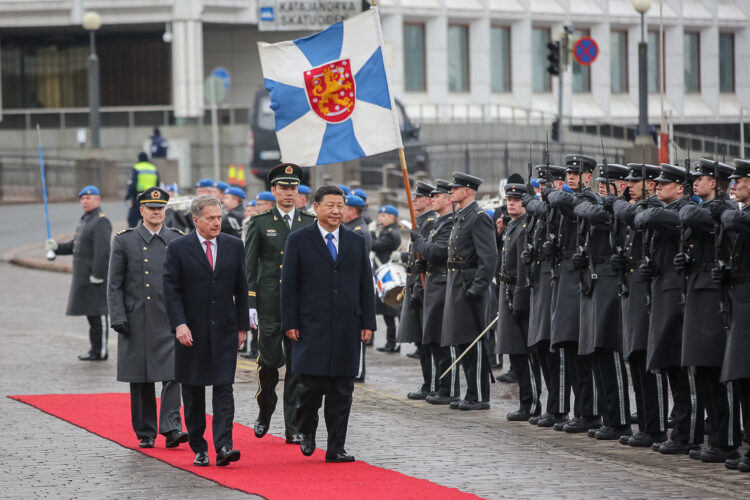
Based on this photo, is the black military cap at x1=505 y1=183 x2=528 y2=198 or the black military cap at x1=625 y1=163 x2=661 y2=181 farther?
the black military cap at x1=505 y1=183 x2=528 y2=198

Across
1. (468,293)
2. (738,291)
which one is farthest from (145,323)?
(738,291)

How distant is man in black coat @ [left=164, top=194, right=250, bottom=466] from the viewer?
9.91 metres

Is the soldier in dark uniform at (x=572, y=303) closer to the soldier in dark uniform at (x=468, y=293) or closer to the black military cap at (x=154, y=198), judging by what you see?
the soldier in dark uniform at (x=468, y=293)

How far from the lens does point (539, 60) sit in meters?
49.8

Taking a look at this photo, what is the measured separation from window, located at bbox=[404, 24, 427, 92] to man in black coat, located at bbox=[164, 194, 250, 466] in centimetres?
3716

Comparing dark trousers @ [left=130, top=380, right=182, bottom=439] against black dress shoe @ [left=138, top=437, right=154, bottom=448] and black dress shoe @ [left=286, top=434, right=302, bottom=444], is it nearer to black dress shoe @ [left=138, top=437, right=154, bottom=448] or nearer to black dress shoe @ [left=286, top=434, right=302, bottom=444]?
black dress shoe @ [left=138, top=437, right=154, bottom=448]

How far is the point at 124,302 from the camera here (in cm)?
1114

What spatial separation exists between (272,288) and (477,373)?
8.27 ft

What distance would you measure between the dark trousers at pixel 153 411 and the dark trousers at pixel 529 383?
3.09 metres

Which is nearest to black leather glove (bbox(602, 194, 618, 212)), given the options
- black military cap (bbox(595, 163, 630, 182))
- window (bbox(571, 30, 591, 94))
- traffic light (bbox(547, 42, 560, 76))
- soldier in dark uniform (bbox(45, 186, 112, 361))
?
black military cap (bbox(595, 163, 630, 182))

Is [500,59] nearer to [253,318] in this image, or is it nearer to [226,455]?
[253,318]

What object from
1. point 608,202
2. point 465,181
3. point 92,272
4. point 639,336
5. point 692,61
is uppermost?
point 692,61

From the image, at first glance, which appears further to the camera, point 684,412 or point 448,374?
point 448,374

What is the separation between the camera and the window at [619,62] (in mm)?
51031
